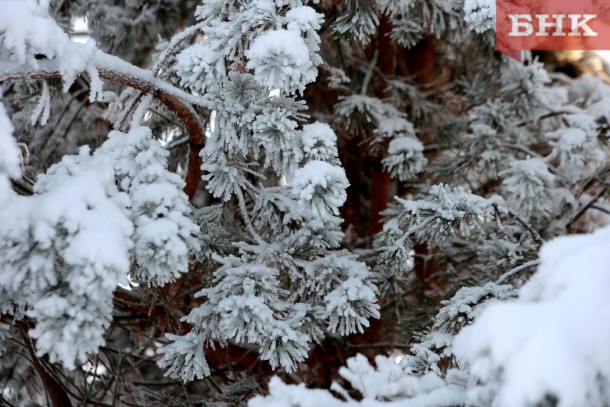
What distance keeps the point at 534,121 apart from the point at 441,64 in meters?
1.45

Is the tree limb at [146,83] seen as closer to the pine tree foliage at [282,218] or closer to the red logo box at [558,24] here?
the pine tree foliage at [282,218]

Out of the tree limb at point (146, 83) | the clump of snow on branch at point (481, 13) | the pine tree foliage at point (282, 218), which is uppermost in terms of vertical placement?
the clump of snow on branch at point (481, 13)

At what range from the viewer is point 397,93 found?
4.22m

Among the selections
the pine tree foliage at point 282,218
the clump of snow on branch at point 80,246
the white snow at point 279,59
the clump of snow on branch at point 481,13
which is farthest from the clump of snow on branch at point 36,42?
the clump of snow on branch at point 481,13

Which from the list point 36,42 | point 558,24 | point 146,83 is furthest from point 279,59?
point 558,24

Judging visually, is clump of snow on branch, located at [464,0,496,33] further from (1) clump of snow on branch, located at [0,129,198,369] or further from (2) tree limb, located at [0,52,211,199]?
(1) clump of snow on branch, located at [0,129,198,369]

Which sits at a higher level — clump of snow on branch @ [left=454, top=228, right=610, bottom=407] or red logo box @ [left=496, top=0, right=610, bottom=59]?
red logo box @ [left=496, top=0, right=610, bottom=59]

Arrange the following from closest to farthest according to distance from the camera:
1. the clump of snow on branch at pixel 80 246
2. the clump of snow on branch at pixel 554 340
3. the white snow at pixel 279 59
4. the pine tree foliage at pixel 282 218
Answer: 1. the clump of snow on branch at pixel 554 340
2. the pine tree foliage at pixel 282 218
3. the clump of snow on branch at pixel 80 246
4. the white snow at pixel 279 59

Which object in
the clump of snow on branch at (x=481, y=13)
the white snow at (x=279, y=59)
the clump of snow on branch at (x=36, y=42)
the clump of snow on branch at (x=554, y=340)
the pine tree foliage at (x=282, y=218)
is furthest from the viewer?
the clump of snow on branch at (x=481, y=13)

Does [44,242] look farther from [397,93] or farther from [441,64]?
[441,64]

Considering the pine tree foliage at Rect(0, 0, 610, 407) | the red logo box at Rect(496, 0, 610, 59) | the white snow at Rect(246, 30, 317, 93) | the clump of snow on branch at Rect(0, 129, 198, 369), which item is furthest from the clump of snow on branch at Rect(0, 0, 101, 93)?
the red logo box at Rect(496, 0, 610, 59)

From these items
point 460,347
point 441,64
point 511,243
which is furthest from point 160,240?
point 441,64

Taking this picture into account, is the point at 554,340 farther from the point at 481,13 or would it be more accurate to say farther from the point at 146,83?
the point at 146,83

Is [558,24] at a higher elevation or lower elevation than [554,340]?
higher
